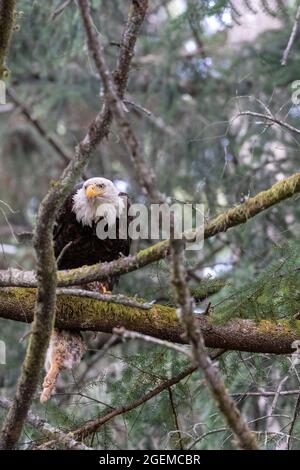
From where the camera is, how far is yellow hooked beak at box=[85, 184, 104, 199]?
221 inches

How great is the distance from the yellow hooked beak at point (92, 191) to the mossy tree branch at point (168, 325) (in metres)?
1.06

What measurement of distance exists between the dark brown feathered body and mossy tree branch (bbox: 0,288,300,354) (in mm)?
956

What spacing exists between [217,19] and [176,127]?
452 cm

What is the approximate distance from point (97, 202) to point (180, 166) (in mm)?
4236

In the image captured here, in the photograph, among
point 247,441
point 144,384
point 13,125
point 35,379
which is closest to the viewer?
point 247,441

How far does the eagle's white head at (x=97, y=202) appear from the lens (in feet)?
18.4

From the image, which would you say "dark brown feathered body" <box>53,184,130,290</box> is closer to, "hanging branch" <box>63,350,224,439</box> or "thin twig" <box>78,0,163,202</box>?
"hanging branch" <box>63,350,224,439</box>

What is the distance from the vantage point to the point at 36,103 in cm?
1084

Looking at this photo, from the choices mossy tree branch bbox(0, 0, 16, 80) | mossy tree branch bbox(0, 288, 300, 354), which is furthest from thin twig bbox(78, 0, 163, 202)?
mossy tree branch bbox(0, 288, 300, 354)

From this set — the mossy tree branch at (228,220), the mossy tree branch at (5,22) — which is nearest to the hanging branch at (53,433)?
the mossy tree branch at (228,220)

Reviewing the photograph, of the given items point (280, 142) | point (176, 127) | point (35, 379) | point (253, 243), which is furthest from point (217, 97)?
point (35, 379)

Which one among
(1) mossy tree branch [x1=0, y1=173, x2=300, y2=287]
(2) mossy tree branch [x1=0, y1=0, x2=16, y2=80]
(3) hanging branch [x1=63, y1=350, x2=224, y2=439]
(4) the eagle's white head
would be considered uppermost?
(4) the eagle's white head

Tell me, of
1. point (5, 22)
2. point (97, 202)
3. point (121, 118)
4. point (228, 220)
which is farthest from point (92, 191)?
point (121, 118)

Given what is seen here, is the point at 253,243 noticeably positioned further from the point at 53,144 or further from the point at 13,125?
the point at 13,125
